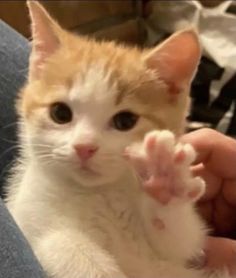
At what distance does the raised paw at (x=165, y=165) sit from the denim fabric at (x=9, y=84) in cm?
42

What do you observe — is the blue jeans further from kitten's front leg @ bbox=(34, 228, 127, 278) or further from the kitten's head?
kitten's front leg @ bbox=(34, 228, 127, 278)

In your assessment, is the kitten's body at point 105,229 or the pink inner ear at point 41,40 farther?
the pink inner ear at point 41,40

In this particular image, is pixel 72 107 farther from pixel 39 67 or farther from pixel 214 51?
pixel 214 51

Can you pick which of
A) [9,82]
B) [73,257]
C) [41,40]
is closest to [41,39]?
[41,40]

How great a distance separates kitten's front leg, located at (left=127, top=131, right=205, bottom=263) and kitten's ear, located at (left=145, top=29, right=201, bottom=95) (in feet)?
0.67

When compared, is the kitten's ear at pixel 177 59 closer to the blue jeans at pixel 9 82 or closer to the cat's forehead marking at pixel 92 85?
the cat's forehead marking at pixel 92 85

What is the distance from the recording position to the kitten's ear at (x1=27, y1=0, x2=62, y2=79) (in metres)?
1.05

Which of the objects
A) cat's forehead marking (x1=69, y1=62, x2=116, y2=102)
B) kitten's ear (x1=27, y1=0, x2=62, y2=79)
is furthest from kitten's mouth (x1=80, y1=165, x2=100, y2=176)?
kitten's ear (x1=27, y1=0, x2=62, y2=79)

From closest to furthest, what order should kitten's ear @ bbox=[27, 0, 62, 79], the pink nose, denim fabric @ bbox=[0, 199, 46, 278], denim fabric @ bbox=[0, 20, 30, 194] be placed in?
denim fabric @ bbox=[0, 199, 46, 278]
the pink nose
kitten's ear @ bbox=[27, 0, 62, 79]
denim fabric @ bbox=[0, 20, 30, 194]

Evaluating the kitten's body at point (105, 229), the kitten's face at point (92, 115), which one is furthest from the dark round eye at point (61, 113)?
the kitten's body at point (105, 229)

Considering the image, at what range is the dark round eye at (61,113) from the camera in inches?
37.6

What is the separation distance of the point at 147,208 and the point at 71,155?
0.46 feet

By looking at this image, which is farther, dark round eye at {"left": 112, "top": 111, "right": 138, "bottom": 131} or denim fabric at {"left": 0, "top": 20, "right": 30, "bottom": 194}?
denim fabric at {"left": 0, "top": 20, "right": 30, "bottom": 194}

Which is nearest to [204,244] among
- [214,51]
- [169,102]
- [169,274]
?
[169,274]
